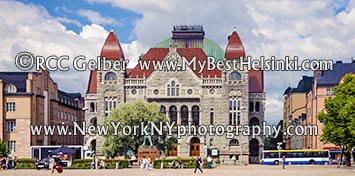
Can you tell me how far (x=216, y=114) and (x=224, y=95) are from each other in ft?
12.1

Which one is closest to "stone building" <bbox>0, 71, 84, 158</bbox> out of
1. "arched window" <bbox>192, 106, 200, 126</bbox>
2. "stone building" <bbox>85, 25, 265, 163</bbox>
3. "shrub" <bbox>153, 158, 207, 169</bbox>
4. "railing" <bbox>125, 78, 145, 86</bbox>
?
"stone building" <bbox>85, 25, 265, 163</bbox>

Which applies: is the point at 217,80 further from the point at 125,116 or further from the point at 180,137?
the point at 125,116

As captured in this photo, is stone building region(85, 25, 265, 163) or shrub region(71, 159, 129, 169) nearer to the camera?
shrub region(71, 159, 129, 169)

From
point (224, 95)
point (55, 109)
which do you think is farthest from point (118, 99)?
point (224, 95)

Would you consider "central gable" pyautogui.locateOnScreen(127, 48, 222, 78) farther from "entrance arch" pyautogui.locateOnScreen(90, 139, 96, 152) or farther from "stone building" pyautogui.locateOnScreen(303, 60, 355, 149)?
"stone building" pyautogui.locateOnScreen(303, 60, 355, 149)

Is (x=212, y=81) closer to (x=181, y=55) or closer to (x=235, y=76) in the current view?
(x=235, y=76)

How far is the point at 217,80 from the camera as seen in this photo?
112938 mm

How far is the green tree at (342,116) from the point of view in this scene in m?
68.8

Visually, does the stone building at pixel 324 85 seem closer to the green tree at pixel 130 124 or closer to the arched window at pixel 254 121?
the arched window at pixel 254 121

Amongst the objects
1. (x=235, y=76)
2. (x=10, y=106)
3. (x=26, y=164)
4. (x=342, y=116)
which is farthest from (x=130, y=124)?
(x=342, y=116)

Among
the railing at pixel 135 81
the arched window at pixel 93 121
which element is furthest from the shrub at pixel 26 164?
the arched window at pixel 93 121

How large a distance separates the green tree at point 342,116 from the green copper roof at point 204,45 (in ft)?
192

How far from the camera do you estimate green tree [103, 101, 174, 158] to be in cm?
8881

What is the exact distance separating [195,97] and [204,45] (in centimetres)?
2407
